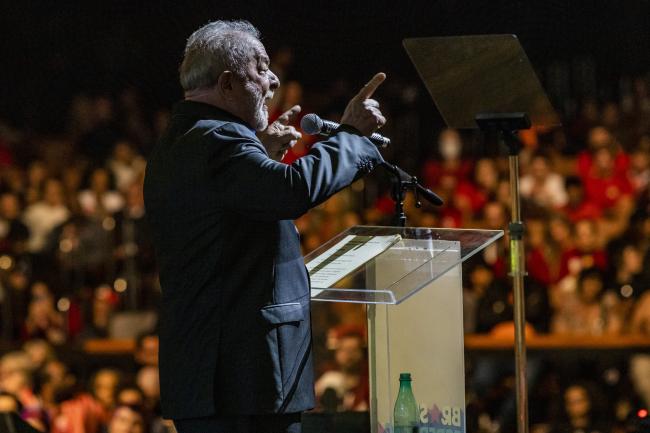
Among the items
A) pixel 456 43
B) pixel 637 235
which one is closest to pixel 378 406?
pixel 456 43

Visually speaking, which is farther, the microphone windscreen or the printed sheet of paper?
the printed sheet of paper

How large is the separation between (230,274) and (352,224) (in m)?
4.35

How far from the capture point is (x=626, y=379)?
5773 millimetres

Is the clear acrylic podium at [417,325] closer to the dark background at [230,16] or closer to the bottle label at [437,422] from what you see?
the bottle label at [437,422]

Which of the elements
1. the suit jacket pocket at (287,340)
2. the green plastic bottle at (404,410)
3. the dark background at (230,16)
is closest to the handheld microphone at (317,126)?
the suit jacket pocket at (287,340)

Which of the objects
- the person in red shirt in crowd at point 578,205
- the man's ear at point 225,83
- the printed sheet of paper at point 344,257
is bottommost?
the printed sheet of paper at point 344,257

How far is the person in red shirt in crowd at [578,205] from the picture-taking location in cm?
679

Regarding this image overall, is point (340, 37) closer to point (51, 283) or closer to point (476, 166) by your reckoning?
point (476, 166)

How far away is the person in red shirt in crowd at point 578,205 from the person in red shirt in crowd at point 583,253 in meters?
0.19

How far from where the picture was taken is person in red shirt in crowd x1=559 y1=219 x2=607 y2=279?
21.2ft

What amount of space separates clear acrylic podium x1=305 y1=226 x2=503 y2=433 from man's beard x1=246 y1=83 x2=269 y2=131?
1.19 ft

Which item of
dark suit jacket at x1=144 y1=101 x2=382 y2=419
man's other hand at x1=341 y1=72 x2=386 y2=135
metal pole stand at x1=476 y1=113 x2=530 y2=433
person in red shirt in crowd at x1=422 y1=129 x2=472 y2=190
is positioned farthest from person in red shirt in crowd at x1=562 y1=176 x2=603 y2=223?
dark suit jacket at x1=144 y1=101 x2=382 y2=419

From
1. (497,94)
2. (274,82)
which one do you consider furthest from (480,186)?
(274,82)

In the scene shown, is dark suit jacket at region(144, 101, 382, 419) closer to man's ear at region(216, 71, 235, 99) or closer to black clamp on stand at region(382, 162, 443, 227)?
man's ear at region(216, 71, 235, 99)
